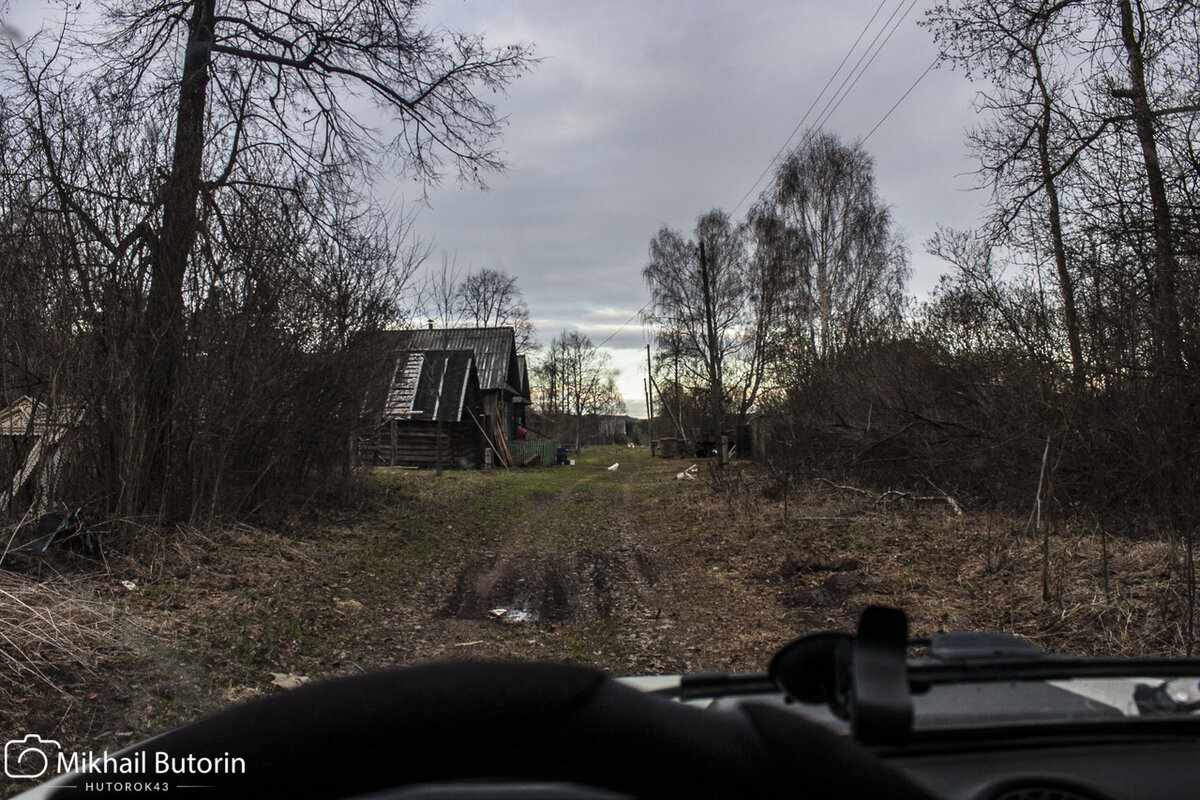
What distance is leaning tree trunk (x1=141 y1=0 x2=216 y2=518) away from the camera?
7.43 metres

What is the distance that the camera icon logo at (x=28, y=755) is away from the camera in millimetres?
3420

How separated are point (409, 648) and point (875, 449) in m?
10.00

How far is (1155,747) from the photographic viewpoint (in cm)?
137

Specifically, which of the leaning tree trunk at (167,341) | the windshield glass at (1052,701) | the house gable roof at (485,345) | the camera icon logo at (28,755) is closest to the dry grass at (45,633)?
the camera icon logo at (28,755)

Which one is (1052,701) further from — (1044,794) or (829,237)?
(829,237)

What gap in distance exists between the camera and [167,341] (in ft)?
25.1

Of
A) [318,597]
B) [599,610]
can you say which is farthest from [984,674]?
[318,597]

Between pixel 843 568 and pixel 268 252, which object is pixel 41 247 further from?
pixel 843 568

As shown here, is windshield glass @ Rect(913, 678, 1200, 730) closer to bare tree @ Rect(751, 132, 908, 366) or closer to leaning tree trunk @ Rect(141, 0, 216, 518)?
leaning tree trunk @ Rect(141, 0, 216, 518)

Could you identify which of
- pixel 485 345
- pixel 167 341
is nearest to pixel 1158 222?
pixel 167 341

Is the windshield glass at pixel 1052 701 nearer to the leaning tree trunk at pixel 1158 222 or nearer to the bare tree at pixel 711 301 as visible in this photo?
the leaning tree trunk at pixel 1158 222

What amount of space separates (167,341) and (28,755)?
200 inches

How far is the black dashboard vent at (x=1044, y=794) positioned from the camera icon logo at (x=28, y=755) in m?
4.15

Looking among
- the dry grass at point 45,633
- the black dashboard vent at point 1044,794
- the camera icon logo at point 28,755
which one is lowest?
the camera icon logo at point 28,755
